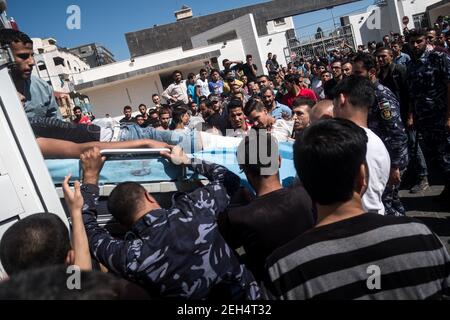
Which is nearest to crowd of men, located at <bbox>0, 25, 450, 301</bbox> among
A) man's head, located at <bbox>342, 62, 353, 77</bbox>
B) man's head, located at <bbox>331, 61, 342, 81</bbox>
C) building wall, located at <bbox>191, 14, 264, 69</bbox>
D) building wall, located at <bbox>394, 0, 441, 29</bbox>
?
man's head, located at <bbox>342, 62, 353, 77</bbox>

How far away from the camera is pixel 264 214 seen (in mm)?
1757

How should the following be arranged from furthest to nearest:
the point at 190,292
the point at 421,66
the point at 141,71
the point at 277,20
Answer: the point at 277,20 < the point at 141,71 < the point at 421,66 < the point at 190,292

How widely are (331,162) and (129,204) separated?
1082 millimetres

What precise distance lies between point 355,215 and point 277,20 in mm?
30294

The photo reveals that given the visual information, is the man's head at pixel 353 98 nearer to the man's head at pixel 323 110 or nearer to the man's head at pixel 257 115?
the man's head at pixel 323 110

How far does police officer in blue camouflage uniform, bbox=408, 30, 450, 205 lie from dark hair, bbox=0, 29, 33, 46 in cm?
369

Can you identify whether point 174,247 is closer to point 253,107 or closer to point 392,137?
point 392,137

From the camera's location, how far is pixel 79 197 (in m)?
1.94

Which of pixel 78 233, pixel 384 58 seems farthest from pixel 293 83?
pixel 78 233

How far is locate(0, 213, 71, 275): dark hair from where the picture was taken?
1.45 metres

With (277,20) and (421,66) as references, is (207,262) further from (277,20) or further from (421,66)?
(277,20)

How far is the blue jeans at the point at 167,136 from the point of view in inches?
112
